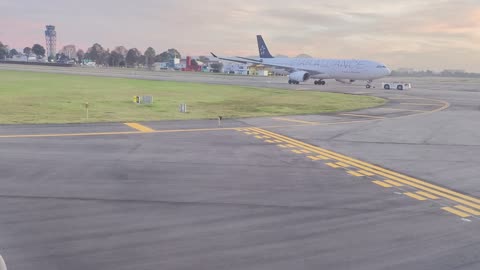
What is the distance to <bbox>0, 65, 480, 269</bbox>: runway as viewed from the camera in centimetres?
730

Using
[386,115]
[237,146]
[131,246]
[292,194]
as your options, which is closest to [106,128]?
[237,146]

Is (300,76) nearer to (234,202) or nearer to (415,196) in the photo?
(415,196)

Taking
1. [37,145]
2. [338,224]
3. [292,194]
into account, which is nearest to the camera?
[338,224]

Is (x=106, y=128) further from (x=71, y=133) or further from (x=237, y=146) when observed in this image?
(x=237, y=146)

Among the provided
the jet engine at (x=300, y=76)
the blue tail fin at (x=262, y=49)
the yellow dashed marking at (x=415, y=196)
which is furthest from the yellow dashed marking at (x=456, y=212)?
the blue tail fin at (x=262, y=49)

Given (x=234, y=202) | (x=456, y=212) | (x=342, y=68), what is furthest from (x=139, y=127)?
(x=342, y=68)

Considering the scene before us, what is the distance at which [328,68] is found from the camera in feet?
244

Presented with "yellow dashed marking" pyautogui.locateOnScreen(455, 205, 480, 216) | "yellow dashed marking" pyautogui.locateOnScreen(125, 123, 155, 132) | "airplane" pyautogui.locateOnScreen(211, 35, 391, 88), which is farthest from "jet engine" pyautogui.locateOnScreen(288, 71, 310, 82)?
"yellow dashed marking" pyautogui.locateOnScreen(455, 205, 480, 216)

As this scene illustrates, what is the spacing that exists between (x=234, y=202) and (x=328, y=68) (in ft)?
221

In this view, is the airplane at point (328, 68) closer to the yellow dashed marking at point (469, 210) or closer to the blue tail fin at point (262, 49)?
the blue tail fin at point (262, 49)

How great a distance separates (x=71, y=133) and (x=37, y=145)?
10.7 feet

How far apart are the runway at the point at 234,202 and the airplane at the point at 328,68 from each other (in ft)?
172

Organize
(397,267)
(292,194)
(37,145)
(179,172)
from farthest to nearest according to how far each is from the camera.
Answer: (37,145) → (179,172) → (292,194) → (397,267)

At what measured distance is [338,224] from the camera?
8867 millimetres
